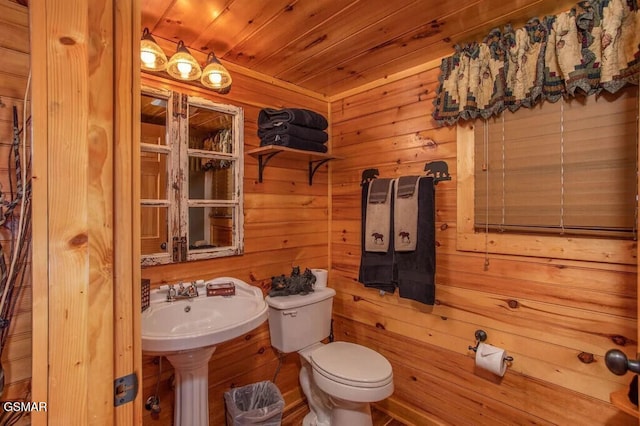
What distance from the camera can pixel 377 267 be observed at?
189 cm

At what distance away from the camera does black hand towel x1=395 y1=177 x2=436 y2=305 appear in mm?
1687

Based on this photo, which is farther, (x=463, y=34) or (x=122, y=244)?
(x=463, y=34)

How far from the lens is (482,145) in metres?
1.62

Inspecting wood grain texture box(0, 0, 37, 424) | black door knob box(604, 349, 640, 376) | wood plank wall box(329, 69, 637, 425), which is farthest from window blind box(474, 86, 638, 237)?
wood grain texture box(0, 0, 37, 424)

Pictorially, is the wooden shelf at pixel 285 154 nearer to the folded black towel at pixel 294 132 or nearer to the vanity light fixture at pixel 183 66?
the folded black towel at pixel 294 132

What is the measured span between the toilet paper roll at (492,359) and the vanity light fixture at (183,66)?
2.04 m

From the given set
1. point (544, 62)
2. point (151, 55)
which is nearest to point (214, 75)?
point (151, 55)

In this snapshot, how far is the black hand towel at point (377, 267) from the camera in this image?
184 cm

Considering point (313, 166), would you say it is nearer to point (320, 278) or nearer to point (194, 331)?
point (320, 278)

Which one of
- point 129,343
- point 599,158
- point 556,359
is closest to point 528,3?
point 599,158

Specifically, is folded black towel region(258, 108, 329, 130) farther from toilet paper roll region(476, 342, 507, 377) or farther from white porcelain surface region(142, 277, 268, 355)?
toilet paper roll region(476, 342, 507, 377)

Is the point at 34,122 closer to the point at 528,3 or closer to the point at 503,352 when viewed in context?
the point at 528,3

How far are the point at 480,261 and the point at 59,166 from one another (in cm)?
174

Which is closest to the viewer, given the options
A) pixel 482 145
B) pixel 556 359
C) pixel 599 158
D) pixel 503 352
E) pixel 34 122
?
pixel 34 122
